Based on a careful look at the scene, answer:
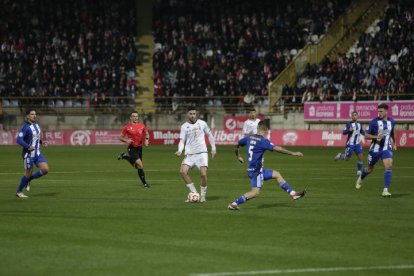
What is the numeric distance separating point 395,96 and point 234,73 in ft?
38.6

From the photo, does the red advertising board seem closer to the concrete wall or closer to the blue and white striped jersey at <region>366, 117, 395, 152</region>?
the concrete wall

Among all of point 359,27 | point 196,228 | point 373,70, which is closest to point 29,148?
point 196,228

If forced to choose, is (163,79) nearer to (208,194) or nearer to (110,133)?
(110,133)

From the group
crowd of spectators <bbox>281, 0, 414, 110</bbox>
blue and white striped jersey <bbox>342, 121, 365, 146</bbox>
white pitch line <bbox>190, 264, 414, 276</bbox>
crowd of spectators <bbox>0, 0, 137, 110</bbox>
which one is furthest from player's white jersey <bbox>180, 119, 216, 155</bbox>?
crowd of spectators <bbox>0, 0, 137, 110</bbox>

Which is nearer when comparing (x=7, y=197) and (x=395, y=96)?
(x=7, y=197)

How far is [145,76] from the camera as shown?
180 ft

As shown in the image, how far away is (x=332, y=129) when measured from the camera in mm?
46969

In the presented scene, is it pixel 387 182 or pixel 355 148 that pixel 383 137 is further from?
pixel 355 148

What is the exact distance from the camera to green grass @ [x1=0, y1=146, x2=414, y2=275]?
9859 millimetres

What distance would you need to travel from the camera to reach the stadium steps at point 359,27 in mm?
51509

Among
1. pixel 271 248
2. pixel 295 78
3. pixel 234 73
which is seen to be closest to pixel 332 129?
pixel 295 78

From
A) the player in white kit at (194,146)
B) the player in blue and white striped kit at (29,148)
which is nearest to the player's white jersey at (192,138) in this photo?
the player in white kit at (194,146)

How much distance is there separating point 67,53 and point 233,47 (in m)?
11.7

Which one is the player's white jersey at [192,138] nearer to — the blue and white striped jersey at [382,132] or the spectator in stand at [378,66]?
the blue and white striped jersey at [382,132]
